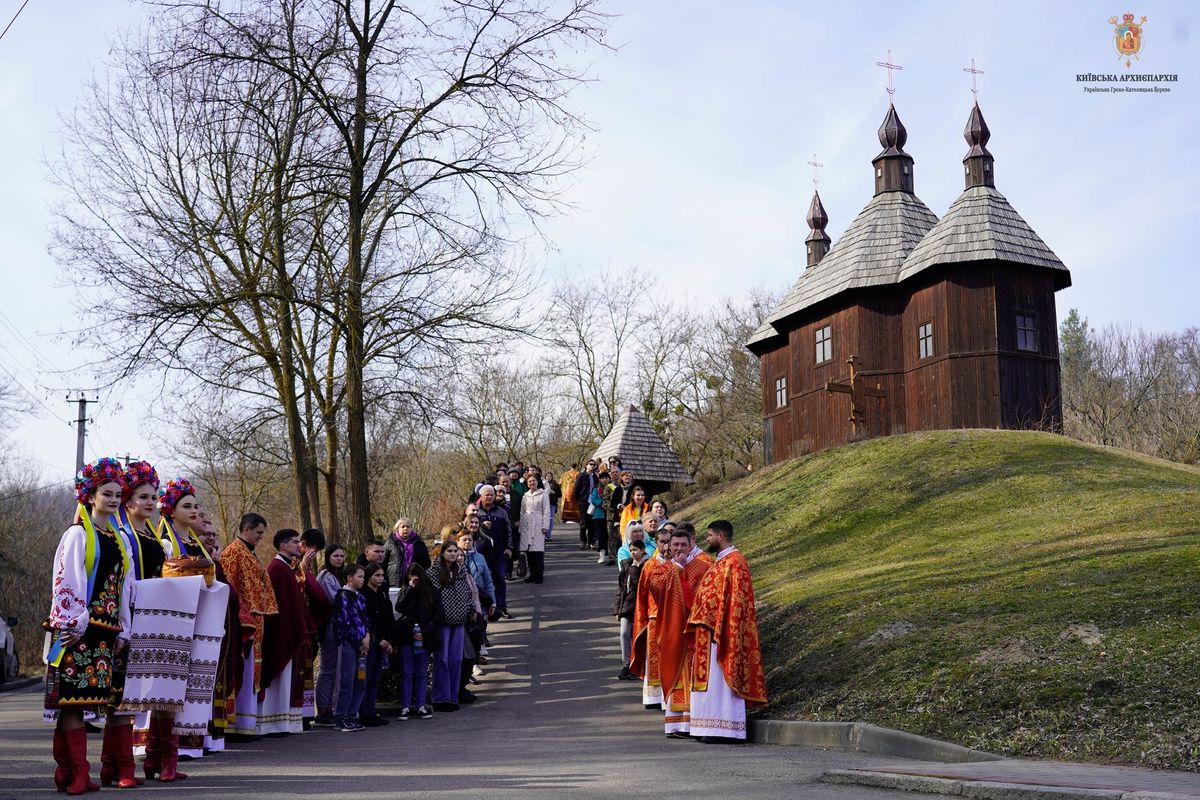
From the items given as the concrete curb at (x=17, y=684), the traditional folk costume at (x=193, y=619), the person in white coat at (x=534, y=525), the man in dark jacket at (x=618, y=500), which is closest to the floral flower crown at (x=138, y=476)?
the traditional folk costume at (x=193, y=619)

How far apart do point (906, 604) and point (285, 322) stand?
1239cm

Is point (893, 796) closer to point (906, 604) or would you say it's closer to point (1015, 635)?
point (1015, 635)

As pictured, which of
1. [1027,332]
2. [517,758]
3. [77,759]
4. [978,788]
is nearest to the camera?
[978,788]

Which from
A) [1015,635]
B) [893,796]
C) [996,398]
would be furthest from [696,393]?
[893,796]

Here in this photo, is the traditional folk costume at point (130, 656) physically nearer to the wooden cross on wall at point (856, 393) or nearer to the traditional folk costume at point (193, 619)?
the traditional folk costume at point (193, 619)

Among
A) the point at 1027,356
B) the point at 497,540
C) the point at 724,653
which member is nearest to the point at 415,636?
the point at 724,653

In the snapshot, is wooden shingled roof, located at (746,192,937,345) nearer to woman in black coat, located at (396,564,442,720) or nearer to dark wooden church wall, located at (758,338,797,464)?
dark wooden church wall, located at (758,338,797,464)

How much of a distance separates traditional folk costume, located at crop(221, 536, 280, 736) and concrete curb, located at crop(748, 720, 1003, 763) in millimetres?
4839

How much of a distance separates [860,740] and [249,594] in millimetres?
5823

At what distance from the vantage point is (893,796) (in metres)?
7.84

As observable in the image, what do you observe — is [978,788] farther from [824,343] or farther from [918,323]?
[824,343]

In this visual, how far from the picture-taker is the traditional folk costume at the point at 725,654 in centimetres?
1166

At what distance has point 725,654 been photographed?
11812 mm

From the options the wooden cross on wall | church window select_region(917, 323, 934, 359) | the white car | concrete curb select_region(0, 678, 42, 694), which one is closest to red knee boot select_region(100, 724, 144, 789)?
concrete curb select_region(0, 678, 42, 694)
